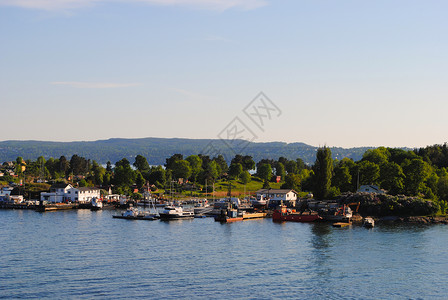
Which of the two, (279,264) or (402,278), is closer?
(402,278)

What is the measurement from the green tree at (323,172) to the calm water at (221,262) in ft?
114

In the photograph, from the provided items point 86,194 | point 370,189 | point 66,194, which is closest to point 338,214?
point 370,189

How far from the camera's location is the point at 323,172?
448ft

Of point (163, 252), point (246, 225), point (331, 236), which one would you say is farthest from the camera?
point (246, 225)

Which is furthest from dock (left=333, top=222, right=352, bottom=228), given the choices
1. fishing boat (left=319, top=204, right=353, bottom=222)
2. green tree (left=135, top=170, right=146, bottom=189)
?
green tree (left=135, top=170, right=146, bottom=189)

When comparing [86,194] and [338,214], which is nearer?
[338,214]

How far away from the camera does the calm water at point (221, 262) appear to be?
2062 inches

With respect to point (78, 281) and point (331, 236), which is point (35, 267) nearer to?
point (78, 281)

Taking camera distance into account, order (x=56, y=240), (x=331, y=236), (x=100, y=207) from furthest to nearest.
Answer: (x=100, y=207)
(x=331, y=236)
(x=56, y=240)

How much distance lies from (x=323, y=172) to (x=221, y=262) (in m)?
76.4

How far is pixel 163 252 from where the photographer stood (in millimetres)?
72000

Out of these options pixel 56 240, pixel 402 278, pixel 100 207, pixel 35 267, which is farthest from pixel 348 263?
pixel 100 207

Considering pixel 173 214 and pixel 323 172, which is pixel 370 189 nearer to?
pixel 323 172

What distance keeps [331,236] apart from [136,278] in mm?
43901
